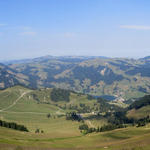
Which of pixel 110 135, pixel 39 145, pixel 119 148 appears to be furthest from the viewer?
pixel 110 135

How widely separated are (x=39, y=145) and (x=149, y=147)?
60.7m

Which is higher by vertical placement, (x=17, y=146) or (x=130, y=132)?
(x=17, y=146)

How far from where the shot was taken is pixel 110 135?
587ft

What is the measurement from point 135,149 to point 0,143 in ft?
227

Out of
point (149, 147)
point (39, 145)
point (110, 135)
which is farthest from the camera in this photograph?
point (110, 135)

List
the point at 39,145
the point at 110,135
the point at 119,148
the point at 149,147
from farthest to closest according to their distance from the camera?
the point at 110,135, the point at 39,145, the point at 119,148, the point at 149,147

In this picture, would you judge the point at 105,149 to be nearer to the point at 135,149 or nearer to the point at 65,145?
the point at 135,149

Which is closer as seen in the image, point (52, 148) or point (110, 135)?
point (52, 148)

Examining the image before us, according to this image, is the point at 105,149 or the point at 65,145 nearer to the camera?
the point at 105,149

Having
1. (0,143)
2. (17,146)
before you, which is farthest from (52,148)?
(0,143)

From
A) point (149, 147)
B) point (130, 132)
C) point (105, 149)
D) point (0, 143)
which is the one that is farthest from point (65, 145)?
point (130, 132)

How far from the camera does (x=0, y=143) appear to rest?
11994 cm

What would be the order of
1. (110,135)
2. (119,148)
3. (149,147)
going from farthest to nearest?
(110,135) < (119,148) < (149,147)

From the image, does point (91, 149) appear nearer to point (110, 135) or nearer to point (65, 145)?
point (65, 145)
